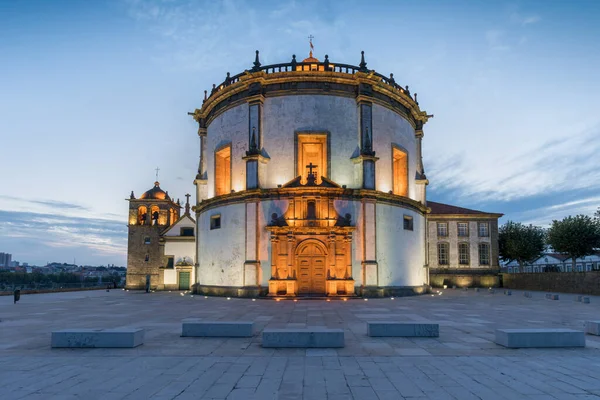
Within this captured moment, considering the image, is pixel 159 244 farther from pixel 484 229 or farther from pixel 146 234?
pixel 484 229

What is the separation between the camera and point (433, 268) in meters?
47.1

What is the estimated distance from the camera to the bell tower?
45.6 meters

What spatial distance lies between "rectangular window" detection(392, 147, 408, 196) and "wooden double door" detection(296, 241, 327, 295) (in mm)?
9124

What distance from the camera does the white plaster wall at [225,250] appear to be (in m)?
27.7

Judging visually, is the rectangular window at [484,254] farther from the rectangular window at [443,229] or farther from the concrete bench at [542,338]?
the concrete bench at [542,338]

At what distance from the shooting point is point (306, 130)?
28.1 metres

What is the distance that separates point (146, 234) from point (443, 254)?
108 feet

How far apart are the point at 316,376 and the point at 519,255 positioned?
172ft

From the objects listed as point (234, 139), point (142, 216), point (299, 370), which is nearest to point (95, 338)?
point (299, 370)

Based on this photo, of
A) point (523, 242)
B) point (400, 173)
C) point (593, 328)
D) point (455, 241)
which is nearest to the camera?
point (593, 328)

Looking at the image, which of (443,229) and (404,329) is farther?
(443,229)

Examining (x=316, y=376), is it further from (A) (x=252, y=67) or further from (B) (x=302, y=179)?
(A) (x=252, y=67)

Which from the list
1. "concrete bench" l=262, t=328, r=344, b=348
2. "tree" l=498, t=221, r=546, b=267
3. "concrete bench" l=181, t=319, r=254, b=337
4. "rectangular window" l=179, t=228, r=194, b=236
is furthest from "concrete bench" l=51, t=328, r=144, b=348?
"tree" l=498, t=221, r=546, b=267

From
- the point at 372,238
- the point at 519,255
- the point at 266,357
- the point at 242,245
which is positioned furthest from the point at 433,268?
the point at 266,357
